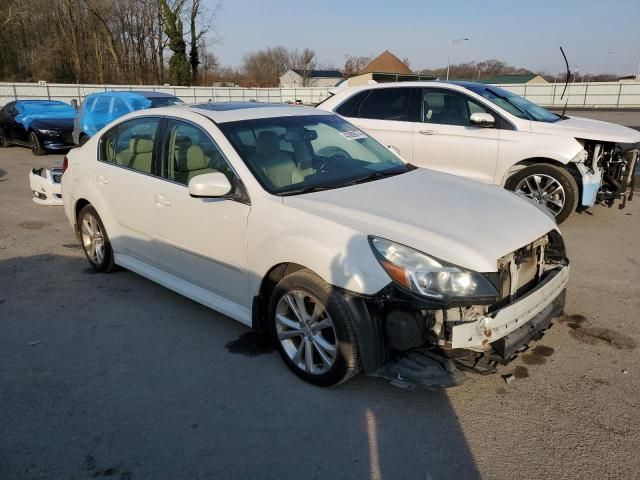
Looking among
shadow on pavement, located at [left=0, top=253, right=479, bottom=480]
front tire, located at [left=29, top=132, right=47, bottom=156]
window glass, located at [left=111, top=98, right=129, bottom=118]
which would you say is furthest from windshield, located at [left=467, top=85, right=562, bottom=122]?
front tire, located at [left=29, top=132, right=47, bottom=156]

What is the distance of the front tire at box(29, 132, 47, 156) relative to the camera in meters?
14.0

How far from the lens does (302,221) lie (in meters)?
3.06

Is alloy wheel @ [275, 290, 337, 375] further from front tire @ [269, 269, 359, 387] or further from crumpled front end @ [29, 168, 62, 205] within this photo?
crumpled front end @ [29, 168, 62, 205]

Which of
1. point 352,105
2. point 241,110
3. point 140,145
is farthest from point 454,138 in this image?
point 140,145

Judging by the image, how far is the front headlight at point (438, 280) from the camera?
8.70ft

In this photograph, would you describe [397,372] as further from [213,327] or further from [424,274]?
[213,327]

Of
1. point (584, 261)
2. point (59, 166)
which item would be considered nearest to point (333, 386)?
point (584, 261)

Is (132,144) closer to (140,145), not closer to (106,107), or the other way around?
(140,145)

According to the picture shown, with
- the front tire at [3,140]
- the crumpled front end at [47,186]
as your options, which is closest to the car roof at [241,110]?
the crumpled front end at [47,186]

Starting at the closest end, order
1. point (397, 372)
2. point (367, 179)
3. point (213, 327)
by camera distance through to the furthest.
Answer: point (397, 372), point (367, 179), point (213, 327)

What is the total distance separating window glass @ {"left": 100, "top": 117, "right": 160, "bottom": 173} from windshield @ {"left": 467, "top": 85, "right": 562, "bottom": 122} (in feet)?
15.1

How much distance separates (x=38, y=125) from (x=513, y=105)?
12747mm

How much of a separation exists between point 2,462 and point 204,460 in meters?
1.03

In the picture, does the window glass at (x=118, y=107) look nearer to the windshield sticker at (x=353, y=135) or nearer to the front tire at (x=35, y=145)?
the front tire at (x=35, y=145)
